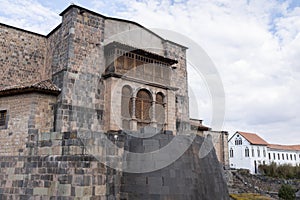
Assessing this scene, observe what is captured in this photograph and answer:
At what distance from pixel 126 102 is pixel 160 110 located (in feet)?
9.08

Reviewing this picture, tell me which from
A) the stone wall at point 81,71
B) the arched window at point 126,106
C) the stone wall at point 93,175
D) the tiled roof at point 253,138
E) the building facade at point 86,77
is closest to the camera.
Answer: the stone wall at point 93,175

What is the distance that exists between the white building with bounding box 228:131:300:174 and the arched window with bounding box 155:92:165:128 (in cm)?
3806

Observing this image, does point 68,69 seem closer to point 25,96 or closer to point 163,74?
point 25,96

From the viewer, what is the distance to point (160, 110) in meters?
18.5

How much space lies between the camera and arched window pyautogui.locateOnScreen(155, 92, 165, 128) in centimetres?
1820

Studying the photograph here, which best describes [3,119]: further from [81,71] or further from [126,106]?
[126,106]

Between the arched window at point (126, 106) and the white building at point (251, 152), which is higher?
the arched window at point (126, 106)

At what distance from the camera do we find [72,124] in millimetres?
15039

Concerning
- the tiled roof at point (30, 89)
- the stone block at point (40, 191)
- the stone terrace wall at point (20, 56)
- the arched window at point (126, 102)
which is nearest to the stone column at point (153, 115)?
the arched window at point (126, 102)

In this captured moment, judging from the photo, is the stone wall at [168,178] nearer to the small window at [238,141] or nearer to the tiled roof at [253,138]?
the tiled roof at [253,138]

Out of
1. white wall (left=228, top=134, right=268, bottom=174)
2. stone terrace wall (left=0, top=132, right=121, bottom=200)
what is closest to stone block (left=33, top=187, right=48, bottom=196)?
stone terrace wall (left=0, top=132, right=121, bottom=200)

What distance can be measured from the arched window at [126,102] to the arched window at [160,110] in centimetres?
210

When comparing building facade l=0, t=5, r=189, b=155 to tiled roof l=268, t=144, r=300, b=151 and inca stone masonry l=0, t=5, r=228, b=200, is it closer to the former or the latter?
inca stone masonry l=0, t=5, r=228, b=200

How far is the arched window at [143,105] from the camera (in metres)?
17.2
